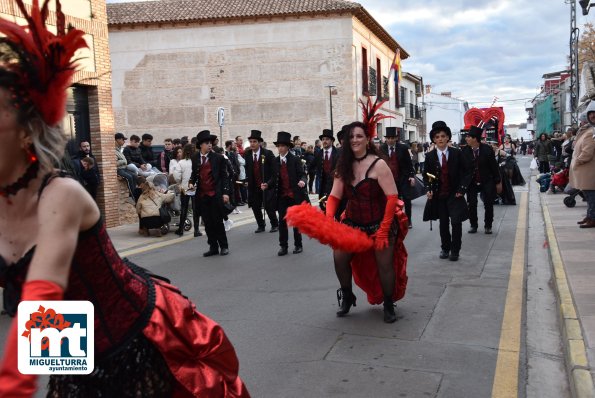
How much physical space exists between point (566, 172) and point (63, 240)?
678 inches

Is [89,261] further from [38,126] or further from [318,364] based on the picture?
[318,364]

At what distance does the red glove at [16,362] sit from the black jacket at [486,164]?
10.8 metres

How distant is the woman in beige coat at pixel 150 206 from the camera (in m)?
12.6

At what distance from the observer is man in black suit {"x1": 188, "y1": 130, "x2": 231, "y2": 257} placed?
10227 mm

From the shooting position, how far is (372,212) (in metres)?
5.98

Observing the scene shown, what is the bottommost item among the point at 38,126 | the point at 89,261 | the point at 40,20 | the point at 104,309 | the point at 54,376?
the point at 54,376

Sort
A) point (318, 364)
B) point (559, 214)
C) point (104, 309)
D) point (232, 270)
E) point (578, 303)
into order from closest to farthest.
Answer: point (104, 309) < point (318, 364) < point (578, 303) < point (232, 270) < point (559, 214)

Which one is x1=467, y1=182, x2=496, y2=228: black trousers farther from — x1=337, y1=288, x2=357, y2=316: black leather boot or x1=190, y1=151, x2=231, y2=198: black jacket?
x1=337, y1=288, x2=357, y2=316: black leather boot

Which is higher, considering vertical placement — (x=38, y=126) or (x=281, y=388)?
(x=38, y=126)

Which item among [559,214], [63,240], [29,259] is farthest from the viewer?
[559,214]

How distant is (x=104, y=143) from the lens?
1434 centimetres

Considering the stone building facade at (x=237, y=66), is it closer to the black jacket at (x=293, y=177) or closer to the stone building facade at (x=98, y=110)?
the stone building facade at (x=98, y=110)

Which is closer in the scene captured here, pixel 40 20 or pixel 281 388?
pixel 40 20

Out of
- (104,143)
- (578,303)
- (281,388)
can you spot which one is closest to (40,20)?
(281,388)
